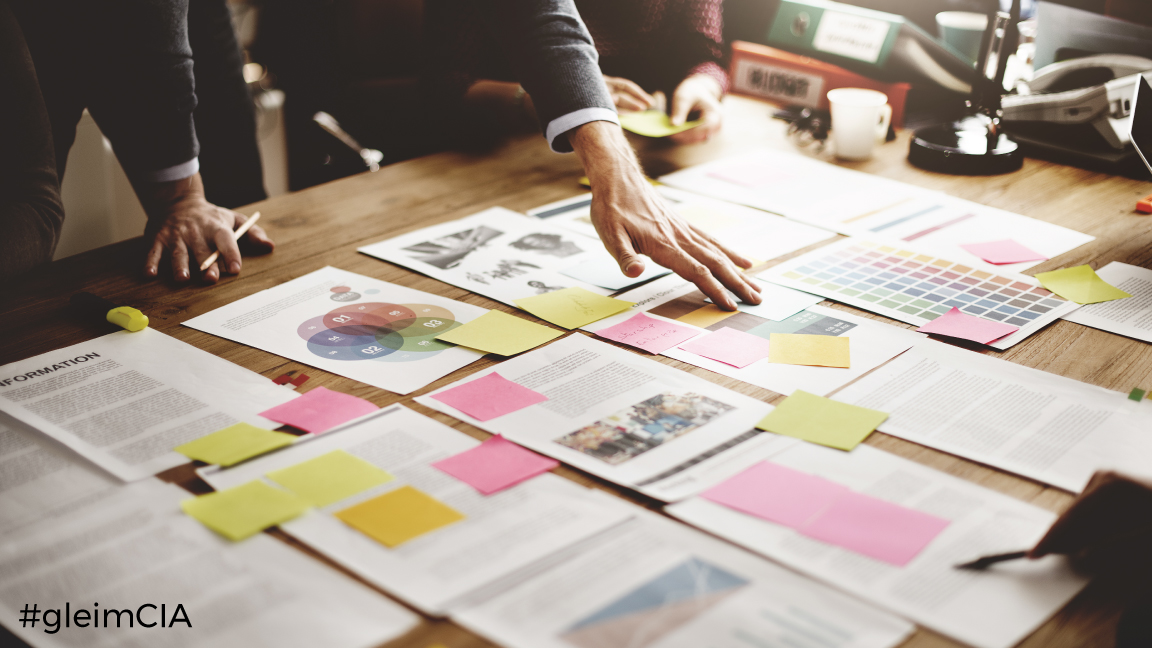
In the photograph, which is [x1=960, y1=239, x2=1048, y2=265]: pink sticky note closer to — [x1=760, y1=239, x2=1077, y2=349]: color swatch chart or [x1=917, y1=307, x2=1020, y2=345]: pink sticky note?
[x1=760, y1=239, x2=1077, y2=349]: color swatch chart

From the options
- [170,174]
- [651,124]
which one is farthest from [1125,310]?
[170,174]

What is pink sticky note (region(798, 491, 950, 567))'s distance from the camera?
25.5 inches

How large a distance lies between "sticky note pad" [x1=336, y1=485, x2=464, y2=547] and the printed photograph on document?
146 millimetres

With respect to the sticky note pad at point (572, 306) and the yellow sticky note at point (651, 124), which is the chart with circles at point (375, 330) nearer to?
the sticky note pad at point (572, 306)

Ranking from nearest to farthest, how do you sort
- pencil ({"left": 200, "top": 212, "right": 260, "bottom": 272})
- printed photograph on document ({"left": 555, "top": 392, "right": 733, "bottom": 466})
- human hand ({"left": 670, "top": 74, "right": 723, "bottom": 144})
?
printed photograph on document ({"left": 555, "top": 392, "right": 733, "bottom": 466})
pencil ({"left": 200, "top": 212, "right": 260, "bottom": 272})
human hand ({"left": 670, "top": 74, "right": 723, "bottom": 144})

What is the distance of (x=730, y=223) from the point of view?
1.37 metres

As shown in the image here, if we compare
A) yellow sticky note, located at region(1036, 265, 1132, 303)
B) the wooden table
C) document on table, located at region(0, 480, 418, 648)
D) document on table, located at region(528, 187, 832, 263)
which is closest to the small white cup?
the wooden table

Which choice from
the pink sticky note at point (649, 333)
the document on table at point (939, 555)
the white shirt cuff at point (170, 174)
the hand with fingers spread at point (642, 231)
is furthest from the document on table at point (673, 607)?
the white shirt cuff at point (170, 174)

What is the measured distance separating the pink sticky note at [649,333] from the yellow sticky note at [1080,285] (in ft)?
1.69

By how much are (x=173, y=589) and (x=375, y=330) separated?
448 millimetres

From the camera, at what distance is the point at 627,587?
0.61 meters

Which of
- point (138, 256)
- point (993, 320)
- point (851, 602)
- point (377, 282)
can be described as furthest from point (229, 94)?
point (851, 602)

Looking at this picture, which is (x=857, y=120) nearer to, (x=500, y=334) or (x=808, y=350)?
(x=808, y=350)

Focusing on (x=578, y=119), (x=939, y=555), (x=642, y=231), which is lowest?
(x=939, y=555)
